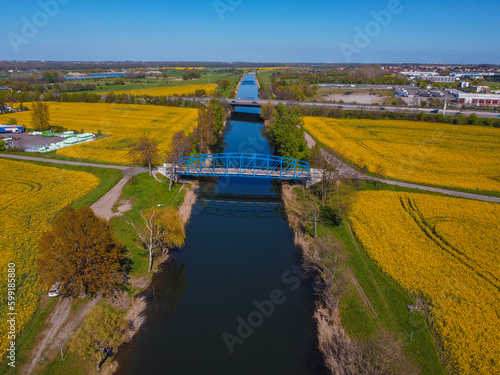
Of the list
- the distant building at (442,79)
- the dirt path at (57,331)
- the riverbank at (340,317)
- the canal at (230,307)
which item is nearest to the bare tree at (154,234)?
the canal at (230,307)

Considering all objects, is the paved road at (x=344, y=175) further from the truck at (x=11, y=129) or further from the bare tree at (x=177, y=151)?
the truck at (x=11, y=129)

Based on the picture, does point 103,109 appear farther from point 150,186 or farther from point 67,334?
point 67,334

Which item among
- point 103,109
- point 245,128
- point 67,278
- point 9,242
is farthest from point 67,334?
point 103,109

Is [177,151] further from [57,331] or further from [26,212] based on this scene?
[57,331]

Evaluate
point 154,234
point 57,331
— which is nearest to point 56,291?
point 57,331

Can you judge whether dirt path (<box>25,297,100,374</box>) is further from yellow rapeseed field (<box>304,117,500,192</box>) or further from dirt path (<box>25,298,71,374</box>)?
yellow rapeseed field (<box>304,117,500,192</box>)

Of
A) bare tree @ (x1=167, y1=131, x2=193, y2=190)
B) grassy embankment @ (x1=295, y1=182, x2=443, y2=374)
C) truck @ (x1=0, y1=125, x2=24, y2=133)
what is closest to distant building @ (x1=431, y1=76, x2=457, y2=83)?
bare tree @ (x1=167, y1=131, x2=193, y2=190)

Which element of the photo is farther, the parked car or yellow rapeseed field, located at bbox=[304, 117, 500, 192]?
yellow rapeseed field, located at bbox=[304, 117, 500, 192]
